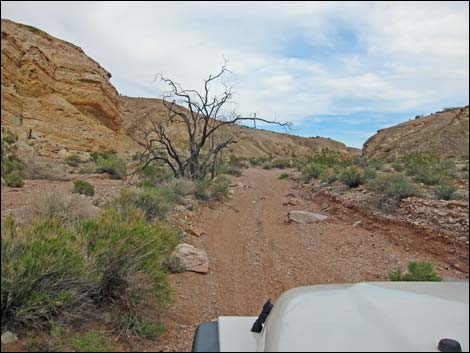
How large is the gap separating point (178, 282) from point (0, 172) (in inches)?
127

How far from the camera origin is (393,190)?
24.7ft

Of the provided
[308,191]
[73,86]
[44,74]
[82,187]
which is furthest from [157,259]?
[73,86]

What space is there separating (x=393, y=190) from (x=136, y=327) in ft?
20.0

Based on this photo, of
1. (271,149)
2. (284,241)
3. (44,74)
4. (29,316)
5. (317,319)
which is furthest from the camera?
(271,149)

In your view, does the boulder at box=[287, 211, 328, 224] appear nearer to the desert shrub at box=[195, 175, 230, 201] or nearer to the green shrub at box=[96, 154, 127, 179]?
the desert shrub at box=[195, 175, 230, 201]

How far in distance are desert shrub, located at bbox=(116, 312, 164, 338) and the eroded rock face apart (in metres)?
17.0

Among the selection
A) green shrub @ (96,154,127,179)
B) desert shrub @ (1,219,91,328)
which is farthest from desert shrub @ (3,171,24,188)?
green shrub @ (96,154,127,179)

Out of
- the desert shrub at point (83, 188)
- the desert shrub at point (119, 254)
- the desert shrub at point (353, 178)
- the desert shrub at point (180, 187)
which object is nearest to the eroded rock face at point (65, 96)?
the desert shrub at point (180, 187)

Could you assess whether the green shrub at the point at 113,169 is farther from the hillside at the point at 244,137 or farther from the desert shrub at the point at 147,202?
the desert shrub at the point at 147,202

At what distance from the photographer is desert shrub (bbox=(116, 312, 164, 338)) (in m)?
2.89

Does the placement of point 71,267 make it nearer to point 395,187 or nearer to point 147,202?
point 147,202

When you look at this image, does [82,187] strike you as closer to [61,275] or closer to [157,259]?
[157,259]

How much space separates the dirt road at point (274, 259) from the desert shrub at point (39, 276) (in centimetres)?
75

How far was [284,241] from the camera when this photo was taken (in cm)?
761
